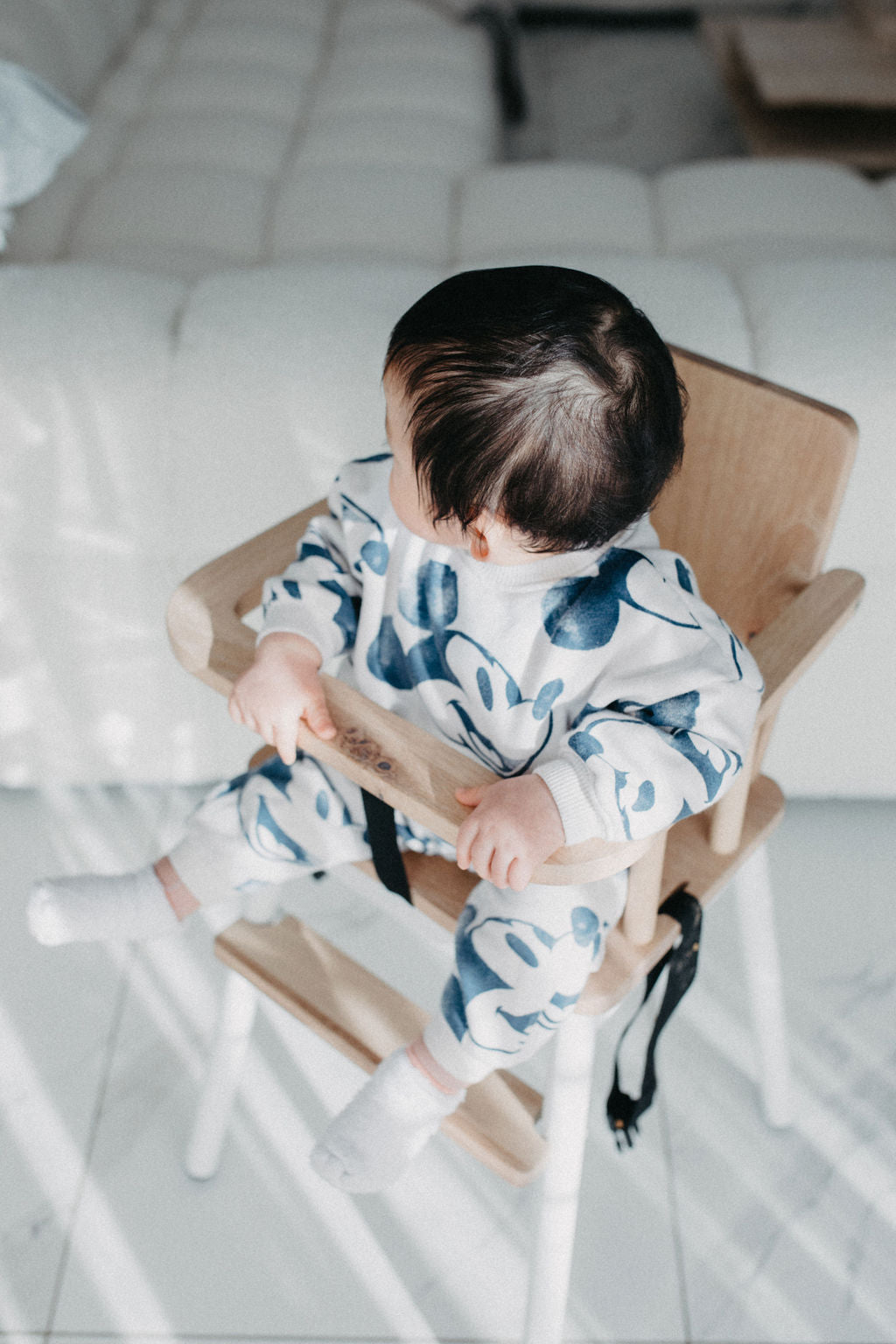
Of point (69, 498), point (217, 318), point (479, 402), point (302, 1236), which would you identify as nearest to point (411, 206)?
point (217, 318)

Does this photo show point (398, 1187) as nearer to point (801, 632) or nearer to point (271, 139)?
point (801, 632)

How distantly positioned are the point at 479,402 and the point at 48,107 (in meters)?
1.38

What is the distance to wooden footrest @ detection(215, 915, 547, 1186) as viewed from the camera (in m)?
0.76

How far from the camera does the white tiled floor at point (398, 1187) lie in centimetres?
97

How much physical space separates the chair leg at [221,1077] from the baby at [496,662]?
113 millimetres

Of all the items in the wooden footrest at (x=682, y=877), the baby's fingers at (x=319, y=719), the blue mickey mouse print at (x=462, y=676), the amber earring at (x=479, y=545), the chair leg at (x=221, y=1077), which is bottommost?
the chair leg at (x=221, y=1077)

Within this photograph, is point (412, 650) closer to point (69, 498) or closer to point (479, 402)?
point (479, 402)

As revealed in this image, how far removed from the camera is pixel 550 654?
2.38ft

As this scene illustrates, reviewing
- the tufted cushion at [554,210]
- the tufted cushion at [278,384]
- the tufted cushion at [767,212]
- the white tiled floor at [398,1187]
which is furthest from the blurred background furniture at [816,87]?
the white tiled floor at [398,1187]

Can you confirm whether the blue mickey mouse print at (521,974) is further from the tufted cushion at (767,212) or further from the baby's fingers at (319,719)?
the tufted cushion at (767,212)

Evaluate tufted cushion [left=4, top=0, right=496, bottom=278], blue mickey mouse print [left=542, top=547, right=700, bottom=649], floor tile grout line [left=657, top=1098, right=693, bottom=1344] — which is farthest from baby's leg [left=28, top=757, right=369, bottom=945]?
tufted cushion [left=4, top=0, right=496, bottom=278]

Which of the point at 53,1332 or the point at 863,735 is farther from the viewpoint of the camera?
the point at 863,735

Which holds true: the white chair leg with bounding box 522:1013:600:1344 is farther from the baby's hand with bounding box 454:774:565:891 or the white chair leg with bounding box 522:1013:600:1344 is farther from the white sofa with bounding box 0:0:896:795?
the white sofa with bounding box 0:0:896:795

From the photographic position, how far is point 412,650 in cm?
80
